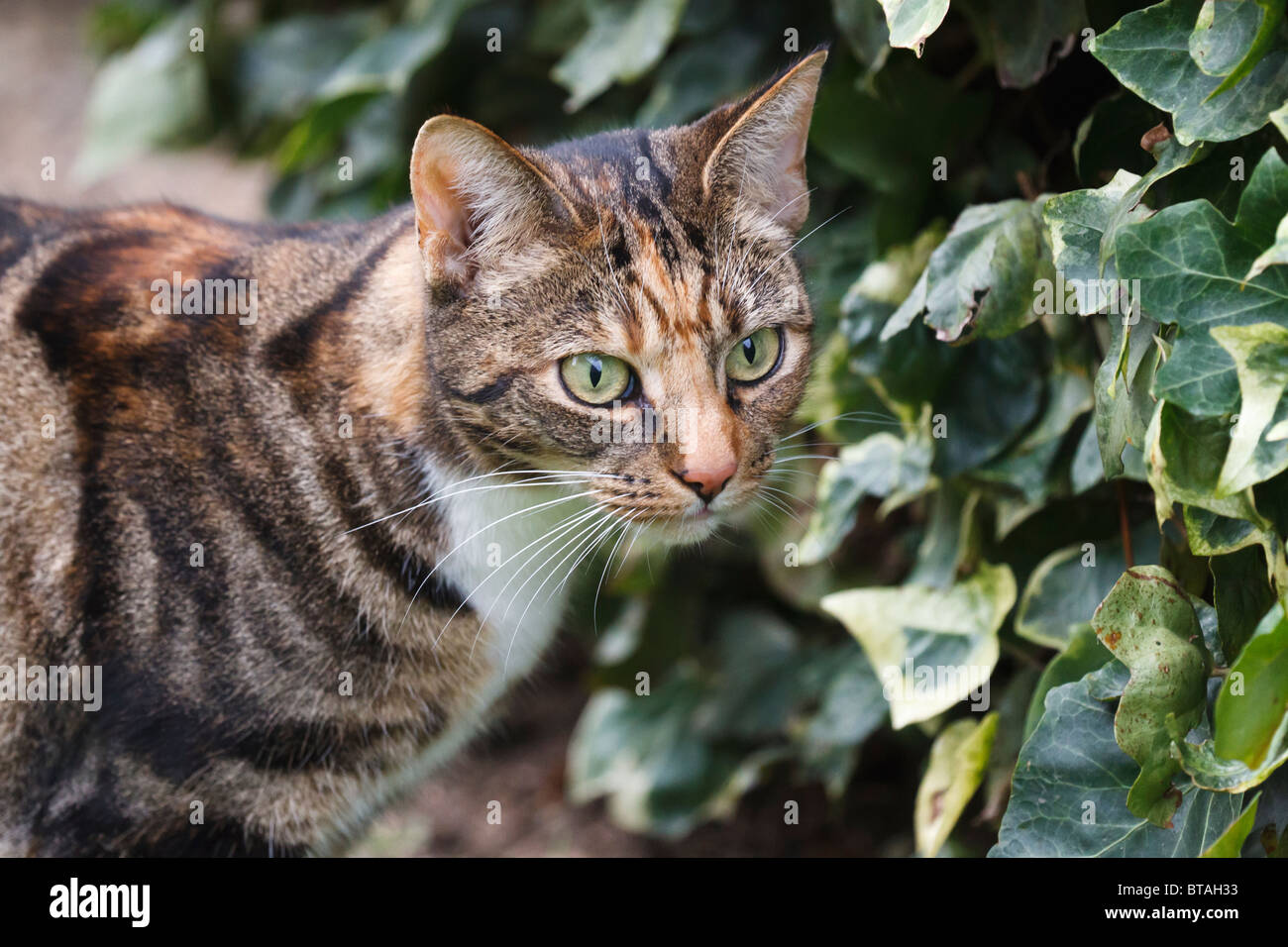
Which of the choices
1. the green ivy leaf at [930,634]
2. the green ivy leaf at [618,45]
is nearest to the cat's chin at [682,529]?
the green ivy leaf at [930,634]

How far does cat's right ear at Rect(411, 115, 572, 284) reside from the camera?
6.36ft

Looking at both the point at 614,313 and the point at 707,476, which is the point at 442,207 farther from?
the point at 707,476

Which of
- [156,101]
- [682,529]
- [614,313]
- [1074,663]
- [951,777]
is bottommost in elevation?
[951,777]

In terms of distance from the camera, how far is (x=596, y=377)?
2068 mm

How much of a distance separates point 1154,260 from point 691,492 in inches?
32.8

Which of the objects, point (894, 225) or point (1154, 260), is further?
point (894, 225)

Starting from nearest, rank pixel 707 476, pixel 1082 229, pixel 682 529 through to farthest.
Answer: pixel 1082 229
pixel 707 476
pixel 682 529

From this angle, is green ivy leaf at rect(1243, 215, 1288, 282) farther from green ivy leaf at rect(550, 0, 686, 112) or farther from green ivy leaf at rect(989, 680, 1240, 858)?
green ivy leaf at rect(550, 0, 686, 112)

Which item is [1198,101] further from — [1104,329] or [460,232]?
[460,232]

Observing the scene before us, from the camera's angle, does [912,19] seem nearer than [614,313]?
Yes

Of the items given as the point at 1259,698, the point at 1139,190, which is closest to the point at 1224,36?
the point at 1139,190

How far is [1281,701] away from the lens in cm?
153

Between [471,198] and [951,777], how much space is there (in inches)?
59.3

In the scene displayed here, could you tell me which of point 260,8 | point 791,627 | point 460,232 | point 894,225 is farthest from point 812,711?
point 260,8
